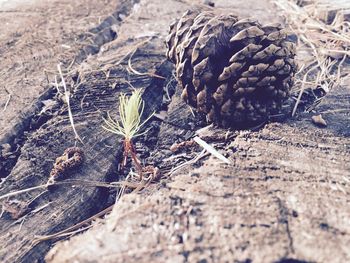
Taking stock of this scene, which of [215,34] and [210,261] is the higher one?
[215,34]

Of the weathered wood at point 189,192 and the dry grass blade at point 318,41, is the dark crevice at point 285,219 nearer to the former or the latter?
the weathered wood at point 189,192

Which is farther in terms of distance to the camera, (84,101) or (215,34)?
(84,101)

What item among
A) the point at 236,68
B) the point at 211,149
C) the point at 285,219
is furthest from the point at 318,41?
the point at 285,219

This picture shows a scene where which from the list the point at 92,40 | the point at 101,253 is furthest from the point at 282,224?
the point at 92,40

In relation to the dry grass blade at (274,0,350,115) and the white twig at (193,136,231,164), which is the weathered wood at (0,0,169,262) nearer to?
the white twig at (193,136,231,164)

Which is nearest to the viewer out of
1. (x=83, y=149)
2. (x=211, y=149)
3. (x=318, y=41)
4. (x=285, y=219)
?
(x=285, y=219)

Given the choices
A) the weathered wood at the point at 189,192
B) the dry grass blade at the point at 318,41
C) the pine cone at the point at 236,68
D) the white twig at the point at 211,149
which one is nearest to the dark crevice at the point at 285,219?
the weathered wood at the point at 189,192

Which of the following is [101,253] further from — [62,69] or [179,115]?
[62,69]

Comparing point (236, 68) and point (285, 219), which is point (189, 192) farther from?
point (236, 68)

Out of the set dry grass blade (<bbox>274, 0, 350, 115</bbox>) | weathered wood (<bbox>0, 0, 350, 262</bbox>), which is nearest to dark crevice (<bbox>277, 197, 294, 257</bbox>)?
weathered wood (<bbox>0, 0, 350, 262</bbox>)
